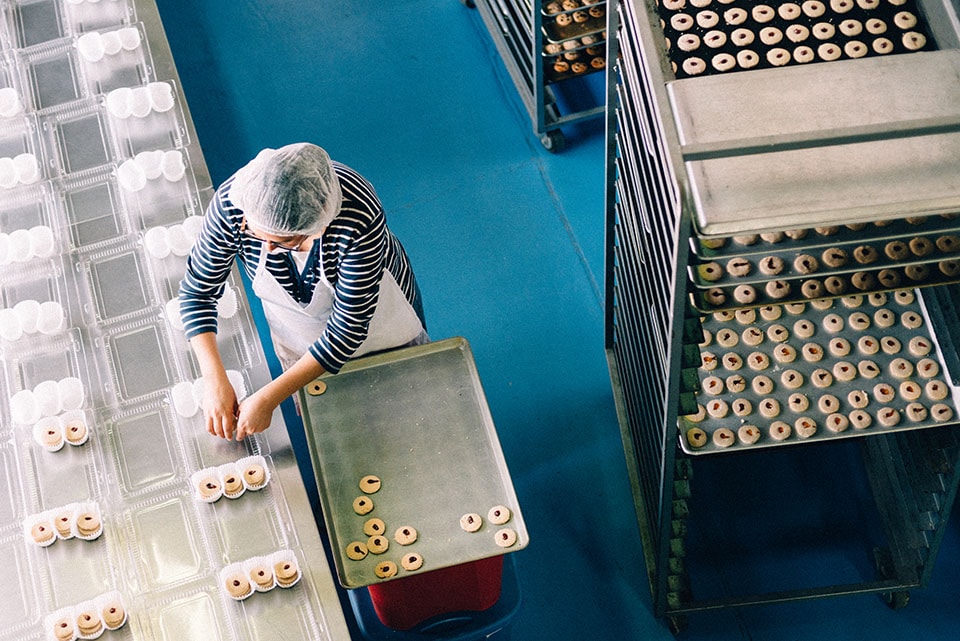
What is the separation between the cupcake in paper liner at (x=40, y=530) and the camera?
277 cm

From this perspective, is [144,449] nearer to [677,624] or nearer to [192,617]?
[192,617]

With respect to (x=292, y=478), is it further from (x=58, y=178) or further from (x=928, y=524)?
(x=928, y=524)

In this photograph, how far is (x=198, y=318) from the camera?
302 centimetres

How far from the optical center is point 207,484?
113 inches

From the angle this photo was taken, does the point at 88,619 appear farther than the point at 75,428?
No

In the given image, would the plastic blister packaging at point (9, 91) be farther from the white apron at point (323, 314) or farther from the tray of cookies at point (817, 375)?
the tray of cookies at point (817, 375)

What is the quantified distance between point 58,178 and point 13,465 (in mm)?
1107

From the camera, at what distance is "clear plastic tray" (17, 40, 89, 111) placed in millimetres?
3803

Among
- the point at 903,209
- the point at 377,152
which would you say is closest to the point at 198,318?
the point at 903,209

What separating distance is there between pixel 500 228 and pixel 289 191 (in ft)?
7.66

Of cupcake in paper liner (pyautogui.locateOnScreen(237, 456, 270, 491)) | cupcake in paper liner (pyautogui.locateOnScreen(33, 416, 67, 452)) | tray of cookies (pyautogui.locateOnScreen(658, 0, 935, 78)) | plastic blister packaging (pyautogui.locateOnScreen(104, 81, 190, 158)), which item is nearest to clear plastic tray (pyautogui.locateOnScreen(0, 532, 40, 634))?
cupcake in paper liner (pyautogui.locateOnScreen(33, 416, 67, 452))

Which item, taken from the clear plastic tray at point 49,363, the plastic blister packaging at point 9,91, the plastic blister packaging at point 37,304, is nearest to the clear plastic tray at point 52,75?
the plastic blister packaging at point 9,91

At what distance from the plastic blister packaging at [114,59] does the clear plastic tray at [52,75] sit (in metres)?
0.04

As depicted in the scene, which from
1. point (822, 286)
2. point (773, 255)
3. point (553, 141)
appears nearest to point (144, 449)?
point (773, 255)
